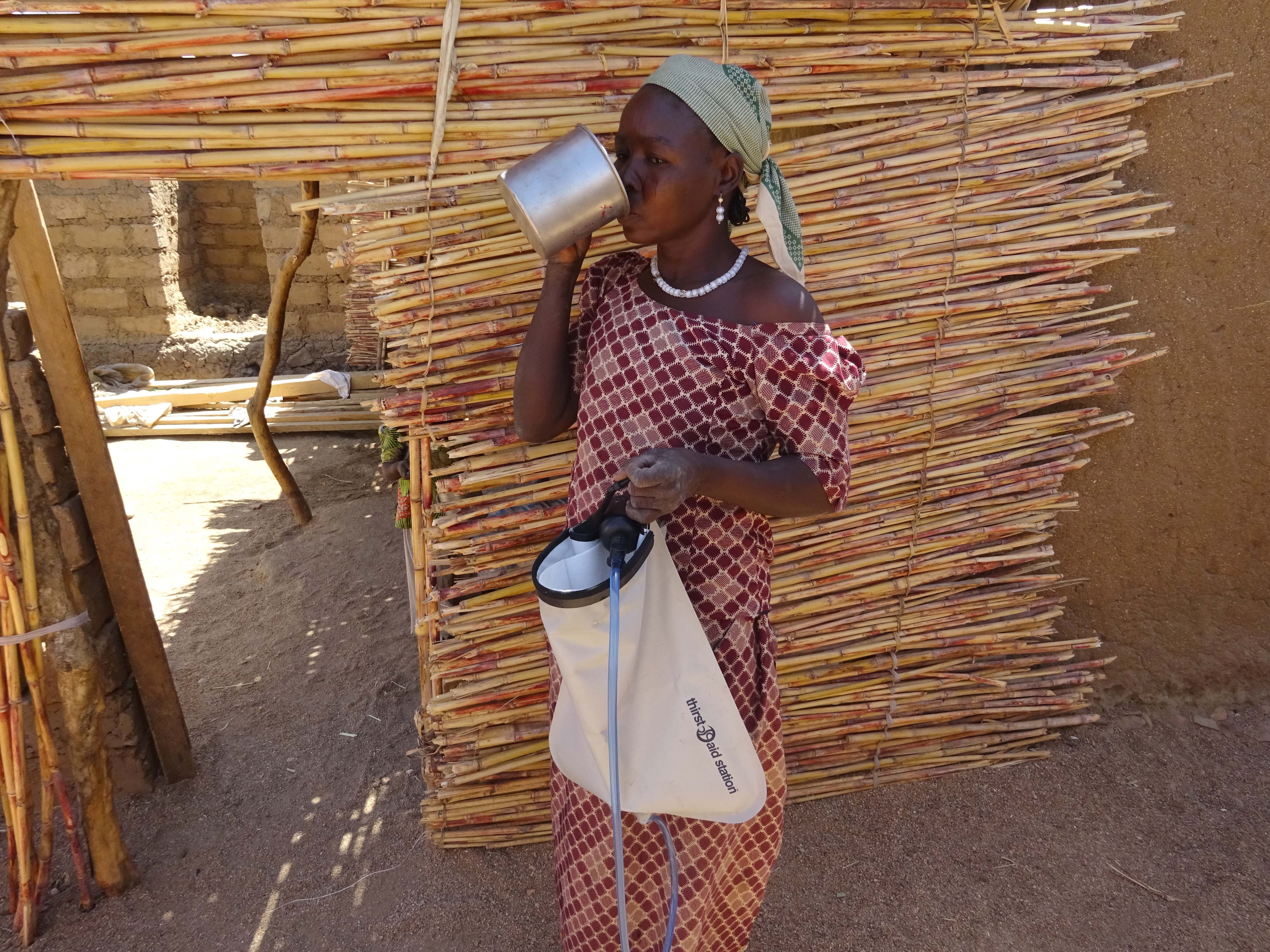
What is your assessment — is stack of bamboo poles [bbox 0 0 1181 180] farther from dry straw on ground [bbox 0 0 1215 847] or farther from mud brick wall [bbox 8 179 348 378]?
mud brick wall [bbox 8 179 348 378]

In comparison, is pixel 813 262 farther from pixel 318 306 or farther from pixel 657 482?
pixel 318 306

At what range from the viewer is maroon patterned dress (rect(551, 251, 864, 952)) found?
1.42 metres

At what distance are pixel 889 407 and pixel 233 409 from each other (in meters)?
5.35

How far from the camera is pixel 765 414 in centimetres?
145

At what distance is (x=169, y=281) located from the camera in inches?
300

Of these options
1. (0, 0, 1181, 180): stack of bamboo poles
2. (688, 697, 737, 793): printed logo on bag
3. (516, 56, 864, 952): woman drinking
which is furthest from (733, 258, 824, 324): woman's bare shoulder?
(0, 0, 1181, 180): stack of bamboo poles

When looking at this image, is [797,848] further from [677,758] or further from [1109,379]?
[1109,379]

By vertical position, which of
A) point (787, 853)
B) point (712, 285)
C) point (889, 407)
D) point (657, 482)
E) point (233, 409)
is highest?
point (712, 285)

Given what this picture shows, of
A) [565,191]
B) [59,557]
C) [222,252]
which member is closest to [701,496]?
[565,191]

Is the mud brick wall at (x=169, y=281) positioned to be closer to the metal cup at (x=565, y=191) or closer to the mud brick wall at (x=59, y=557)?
the mud brick wall at (x=59, y=557)

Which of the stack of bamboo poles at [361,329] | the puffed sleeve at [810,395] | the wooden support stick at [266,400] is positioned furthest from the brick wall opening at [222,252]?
the puffed sleeve at [810,395]

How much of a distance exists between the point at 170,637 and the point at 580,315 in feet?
9.29

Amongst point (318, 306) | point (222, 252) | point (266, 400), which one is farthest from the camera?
point (222, 252)

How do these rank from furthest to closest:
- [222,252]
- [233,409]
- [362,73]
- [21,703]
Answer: [222,252] → [233,409] → [21,703] → [362,73]
